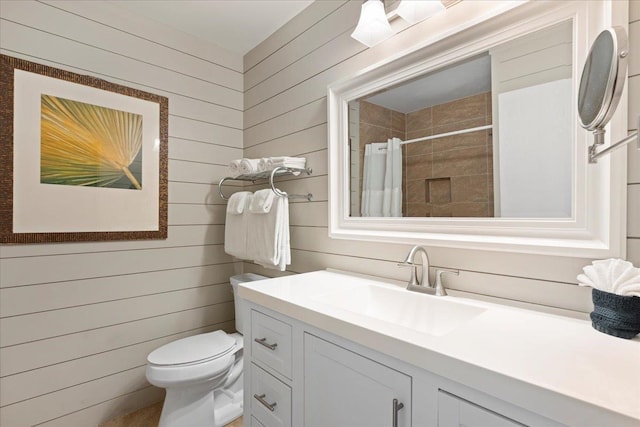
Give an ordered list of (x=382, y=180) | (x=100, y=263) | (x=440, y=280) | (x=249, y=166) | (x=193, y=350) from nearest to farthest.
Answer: (x=440, y=280) < (x=382, y=180) < (x=193, y=350) < (x=100, y=263) < (x=249, y=166)

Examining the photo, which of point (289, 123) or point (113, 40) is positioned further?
point (289, 123)

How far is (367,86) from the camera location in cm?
146

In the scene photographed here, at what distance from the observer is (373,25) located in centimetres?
134

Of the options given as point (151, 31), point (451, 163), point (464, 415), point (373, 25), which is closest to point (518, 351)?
point (464, 415)

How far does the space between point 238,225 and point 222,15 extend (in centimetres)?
130

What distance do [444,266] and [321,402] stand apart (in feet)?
2.13

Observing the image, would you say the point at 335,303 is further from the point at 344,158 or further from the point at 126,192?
the point at 126,192

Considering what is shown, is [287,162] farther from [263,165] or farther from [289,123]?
[289,123]

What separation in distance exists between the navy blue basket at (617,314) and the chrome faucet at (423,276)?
16.4 inches

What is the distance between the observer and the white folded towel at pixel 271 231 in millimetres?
1703

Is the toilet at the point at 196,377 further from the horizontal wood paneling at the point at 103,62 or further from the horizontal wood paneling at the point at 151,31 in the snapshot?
the horizontal wood paneling at the point at 151,31

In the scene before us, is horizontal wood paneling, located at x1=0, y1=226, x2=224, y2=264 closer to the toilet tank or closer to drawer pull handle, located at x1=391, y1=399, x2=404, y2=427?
the toilet tank

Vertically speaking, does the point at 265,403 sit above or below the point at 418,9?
below

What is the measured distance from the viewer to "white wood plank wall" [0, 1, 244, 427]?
1561mm
